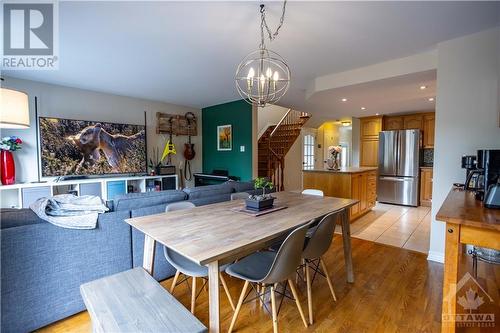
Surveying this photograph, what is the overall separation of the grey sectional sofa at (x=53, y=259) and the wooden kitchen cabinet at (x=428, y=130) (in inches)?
246

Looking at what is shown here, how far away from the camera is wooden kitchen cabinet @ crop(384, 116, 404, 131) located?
6.02m

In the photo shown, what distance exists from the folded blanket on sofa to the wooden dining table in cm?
41

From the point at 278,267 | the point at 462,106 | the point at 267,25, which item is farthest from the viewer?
the point at 462,106

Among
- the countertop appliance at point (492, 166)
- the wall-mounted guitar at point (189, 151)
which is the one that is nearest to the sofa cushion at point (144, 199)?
the countertop appliance at point (492, 166)

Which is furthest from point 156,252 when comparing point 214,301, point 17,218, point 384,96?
point 384,96

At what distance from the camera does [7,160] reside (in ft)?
11.3

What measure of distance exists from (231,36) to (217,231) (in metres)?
1.95

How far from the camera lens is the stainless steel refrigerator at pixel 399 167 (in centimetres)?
546

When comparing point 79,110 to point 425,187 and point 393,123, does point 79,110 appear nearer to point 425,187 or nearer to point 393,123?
point 393,123

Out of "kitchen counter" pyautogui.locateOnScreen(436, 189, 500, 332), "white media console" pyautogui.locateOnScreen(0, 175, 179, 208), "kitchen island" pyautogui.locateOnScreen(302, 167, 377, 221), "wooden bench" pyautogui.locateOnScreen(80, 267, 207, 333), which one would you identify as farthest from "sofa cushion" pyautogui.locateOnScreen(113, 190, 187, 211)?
"kitchen island" pyautogui.locateOnScreen(302, 167, 377, 221)

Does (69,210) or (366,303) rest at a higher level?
(69,210)

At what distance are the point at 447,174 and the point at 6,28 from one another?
183 inches

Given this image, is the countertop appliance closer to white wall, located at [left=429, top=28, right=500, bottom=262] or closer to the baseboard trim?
white wall, located at [left=429, top=28, right=500, bottom=262]

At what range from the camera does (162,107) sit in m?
5.53
